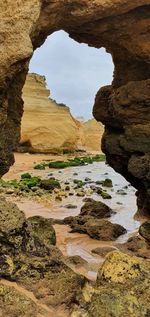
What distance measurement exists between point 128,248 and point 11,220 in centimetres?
477

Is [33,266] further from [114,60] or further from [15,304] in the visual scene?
[114,60]

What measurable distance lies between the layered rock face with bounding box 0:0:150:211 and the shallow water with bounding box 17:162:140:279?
4.35ft

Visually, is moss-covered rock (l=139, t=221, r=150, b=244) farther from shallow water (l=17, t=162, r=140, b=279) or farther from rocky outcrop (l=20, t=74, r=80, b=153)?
rocky outcrop (l=20, t=74, r=80, b=153)

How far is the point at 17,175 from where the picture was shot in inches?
1035

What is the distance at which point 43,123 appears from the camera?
130 ft

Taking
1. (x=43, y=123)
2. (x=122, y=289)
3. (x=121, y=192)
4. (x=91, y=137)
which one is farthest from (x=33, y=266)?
(x=91, y=137)

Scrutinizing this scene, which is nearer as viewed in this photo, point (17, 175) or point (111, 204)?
point (111, 204)

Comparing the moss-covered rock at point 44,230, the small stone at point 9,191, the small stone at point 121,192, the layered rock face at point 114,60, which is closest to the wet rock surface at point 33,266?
the moss-covered rock at point 44,230

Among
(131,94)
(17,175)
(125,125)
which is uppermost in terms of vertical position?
(131,94)

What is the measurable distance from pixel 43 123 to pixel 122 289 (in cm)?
3421

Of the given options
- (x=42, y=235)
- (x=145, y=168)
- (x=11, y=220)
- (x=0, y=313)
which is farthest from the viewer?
(x=145, y=168)

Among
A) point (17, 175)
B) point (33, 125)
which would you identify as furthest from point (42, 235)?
point (33, 125)

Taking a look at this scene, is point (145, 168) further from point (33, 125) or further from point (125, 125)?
point (33, 125)

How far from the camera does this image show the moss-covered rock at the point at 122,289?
5758mm
